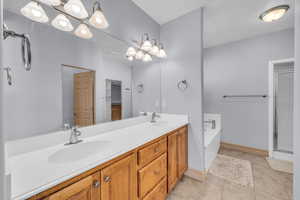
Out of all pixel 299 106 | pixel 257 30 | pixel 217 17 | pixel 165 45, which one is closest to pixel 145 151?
pixel 299 106

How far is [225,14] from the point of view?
1.89 metres

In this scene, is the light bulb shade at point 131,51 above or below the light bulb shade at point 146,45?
below

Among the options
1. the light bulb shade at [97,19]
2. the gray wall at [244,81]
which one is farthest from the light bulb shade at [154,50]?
the gray wall at [244,81]

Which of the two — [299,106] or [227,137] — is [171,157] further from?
[227,137]

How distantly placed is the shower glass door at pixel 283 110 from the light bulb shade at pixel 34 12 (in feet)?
12.0

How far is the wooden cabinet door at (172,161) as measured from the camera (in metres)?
1.40

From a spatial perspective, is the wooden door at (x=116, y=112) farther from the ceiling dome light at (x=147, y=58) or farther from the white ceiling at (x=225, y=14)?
the white ceiling at (x=225, y=14)

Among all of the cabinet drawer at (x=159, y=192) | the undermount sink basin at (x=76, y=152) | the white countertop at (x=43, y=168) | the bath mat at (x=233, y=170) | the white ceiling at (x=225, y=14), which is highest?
the white ceiling at (x=225, y=14)

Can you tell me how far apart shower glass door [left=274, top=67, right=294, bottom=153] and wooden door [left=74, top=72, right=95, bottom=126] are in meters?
3.34

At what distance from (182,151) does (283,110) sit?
2368mm

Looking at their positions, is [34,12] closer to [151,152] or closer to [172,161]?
[151,152]

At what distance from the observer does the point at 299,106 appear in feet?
2.60

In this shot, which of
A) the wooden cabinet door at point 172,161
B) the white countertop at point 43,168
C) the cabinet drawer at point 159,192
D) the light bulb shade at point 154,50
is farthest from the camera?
the light bulb shade at point 154,50

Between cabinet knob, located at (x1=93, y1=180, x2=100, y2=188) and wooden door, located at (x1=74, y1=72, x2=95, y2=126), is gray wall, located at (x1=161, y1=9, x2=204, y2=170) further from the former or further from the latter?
cabinet knob, located at (x1=93, y1=180, x2=100, y2=188)
